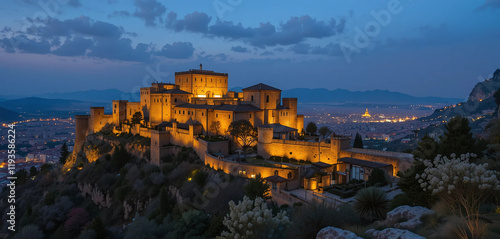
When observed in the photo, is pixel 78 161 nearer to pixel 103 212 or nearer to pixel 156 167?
pixel 103 212

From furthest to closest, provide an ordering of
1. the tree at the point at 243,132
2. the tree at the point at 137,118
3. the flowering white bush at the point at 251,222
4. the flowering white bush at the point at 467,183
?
the tree at the point at 137,118, the tree at the point at 243,132, the flowering white bush at the point at 251,222, the flowering white bush at the point at 467,183

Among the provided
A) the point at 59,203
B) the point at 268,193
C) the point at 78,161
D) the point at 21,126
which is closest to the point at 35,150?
the point at 21,126

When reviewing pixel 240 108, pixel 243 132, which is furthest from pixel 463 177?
pixel 240 108

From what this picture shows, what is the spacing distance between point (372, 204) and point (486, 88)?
283ft

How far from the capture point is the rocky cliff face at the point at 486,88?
3019 inches

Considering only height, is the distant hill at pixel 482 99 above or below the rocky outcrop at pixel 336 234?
above

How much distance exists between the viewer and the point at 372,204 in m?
14.9

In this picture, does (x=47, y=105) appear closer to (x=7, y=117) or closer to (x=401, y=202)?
(x=7, y=117)

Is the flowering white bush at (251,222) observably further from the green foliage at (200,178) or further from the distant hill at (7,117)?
the distant hill at (7,117)

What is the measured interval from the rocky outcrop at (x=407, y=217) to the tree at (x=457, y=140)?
684cm

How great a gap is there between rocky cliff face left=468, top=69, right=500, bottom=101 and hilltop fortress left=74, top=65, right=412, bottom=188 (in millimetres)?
64366

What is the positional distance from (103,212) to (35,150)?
5210 centimetres

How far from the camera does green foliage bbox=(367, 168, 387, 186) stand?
2347 cm

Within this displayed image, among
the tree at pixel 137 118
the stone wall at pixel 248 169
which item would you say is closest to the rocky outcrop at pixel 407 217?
the stone wall at pixel 248 169
